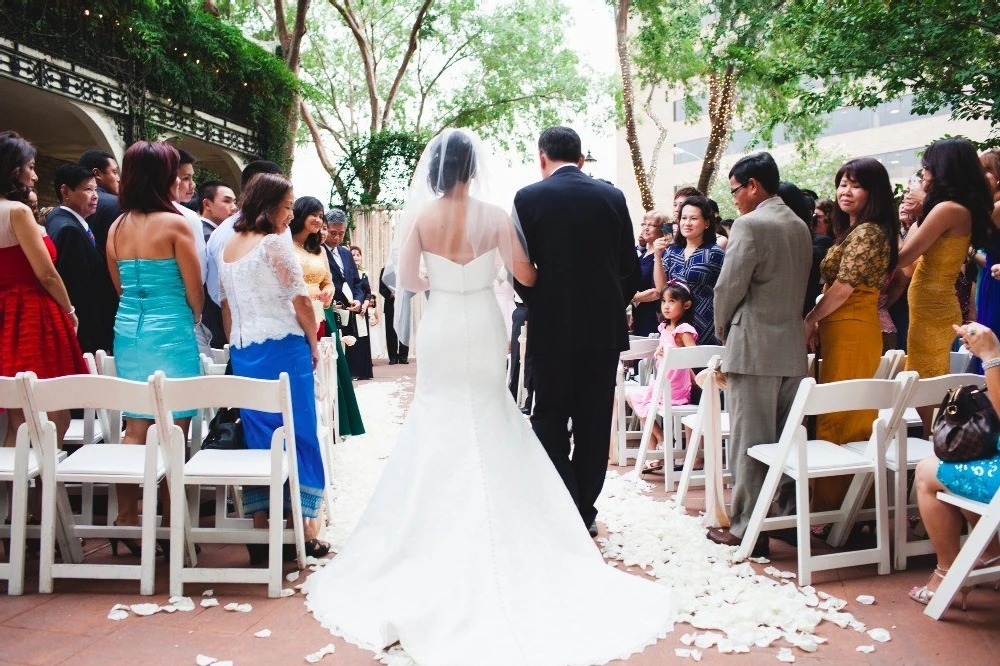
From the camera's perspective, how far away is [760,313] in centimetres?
380

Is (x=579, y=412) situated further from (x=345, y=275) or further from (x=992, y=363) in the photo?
(x=345, y=275)

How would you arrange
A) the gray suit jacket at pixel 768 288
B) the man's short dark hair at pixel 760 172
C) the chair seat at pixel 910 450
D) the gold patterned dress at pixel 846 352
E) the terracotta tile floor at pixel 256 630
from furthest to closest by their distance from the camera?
the gold patterned dress at pixel 846 352, the man's short dark hair at pixel 760 172, the gray suit jacket at pixel 768 288, the chair seat at pixel 910 450, the terracotta tile floor at pixel 256 630

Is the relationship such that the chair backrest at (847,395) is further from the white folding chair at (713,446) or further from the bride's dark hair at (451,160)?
the bride's dark hair at (451,160)

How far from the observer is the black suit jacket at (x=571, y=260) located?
378 cm

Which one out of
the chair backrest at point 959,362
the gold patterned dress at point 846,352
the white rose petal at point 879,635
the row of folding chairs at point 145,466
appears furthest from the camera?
the chair backrest at point 959,362

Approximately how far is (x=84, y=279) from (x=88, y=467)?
189 centimetres

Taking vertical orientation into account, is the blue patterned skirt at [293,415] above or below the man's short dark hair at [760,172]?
below

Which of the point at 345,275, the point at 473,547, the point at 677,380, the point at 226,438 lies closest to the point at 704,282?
the point at 677,380

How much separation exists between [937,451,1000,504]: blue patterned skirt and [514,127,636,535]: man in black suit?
154 centimetres

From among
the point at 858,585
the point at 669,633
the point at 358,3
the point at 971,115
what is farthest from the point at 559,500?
the point at 358,3

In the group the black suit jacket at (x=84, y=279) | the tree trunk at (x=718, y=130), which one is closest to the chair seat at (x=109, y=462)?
the black suit jacket at (x=84, y=279)

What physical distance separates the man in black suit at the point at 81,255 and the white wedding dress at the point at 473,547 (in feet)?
8.27

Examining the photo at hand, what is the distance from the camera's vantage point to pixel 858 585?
3449 millimetres

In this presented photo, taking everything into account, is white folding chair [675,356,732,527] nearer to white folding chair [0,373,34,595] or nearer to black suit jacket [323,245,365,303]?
white folding chair [0,373,34,595]
